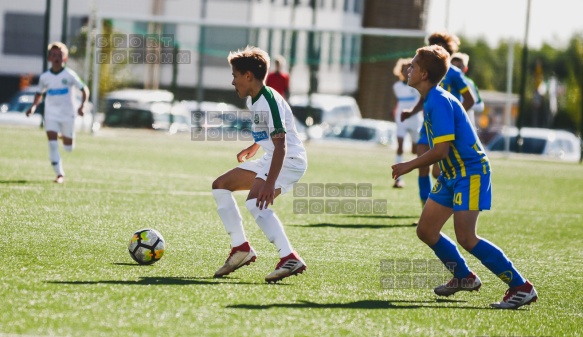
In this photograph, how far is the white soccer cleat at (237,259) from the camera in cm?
727

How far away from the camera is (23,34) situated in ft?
177

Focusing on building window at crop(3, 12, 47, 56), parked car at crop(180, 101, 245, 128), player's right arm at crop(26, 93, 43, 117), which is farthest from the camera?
building window at crop(3, 12, 47, 56)

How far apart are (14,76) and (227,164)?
32967 millimetres

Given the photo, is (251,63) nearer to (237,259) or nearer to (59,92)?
(237,259)

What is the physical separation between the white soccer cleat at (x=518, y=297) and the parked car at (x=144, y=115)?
2653 cm

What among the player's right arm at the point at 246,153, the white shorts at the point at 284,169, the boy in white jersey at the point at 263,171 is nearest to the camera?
the boy in white jersey at the point at 263,171

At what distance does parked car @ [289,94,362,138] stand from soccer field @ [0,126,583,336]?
18283 mm

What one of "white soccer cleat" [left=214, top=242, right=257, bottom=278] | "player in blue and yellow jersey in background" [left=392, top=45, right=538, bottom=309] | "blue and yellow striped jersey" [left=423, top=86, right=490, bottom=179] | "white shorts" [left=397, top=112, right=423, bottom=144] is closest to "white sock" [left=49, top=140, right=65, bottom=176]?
"white shorts" [left=397, top=112, right=423, bottom=144]

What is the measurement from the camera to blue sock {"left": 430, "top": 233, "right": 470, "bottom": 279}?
275 inches

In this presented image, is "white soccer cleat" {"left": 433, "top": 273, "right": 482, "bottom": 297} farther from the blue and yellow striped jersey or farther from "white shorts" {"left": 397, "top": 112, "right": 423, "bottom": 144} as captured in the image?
"white shorts" {"left": 397, "top": 112, "right": 423, "bottom": 144}

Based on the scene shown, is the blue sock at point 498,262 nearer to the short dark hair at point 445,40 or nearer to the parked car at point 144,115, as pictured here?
the short dark hair at point 445,40

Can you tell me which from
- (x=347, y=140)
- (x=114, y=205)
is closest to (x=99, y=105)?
(x=347, y=140)

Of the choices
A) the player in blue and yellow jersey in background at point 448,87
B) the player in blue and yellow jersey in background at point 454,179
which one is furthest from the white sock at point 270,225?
the player in blue and yellow jersey in background at point 448,87

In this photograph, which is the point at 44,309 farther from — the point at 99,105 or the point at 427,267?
the point at 99,105
